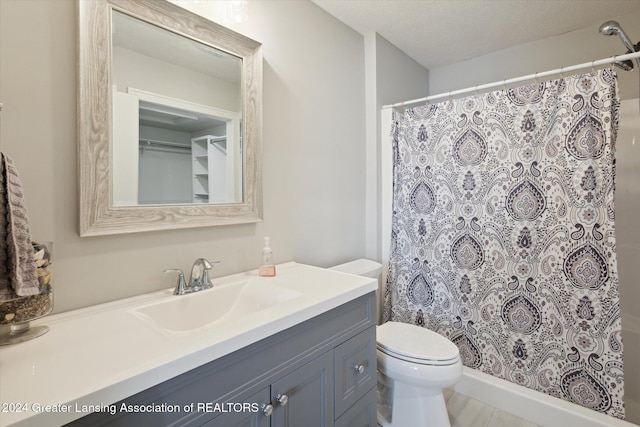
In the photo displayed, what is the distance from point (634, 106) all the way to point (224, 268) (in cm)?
241

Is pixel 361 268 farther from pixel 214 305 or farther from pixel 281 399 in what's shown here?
pixel 281 399

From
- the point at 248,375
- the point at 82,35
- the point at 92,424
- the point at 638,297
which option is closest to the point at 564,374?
the point at 638,297

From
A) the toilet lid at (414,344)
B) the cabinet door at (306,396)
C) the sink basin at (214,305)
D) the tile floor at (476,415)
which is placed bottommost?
the tile floor at (476,415)

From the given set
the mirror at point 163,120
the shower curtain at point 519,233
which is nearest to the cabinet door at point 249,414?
the mirror at point 163,120

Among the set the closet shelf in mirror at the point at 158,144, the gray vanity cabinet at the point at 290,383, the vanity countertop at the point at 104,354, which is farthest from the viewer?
the closet shelf in mirror at the point at 158,144

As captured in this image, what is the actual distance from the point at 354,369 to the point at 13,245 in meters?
1.10

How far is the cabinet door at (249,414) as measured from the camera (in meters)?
0.80

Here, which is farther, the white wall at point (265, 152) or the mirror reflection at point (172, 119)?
the mirror reflection at point (172, 119)

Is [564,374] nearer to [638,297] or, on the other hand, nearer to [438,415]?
[638,297]

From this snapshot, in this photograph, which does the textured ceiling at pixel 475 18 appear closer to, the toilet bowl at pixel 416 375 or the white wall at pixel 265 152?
the white wall at pixel 265 152

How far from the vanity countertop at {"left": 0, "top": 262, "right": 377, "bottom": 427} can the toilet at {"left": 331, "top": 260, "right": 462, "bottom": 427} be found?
621 millimetres

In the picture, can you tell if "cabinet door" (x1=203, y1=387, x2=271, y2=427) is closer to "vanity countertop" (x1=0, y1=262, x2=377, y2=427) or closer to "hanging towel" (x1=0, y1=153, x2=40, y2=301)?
"vanity countertop" (x1=0, y1=262, x2=377, y2=427)

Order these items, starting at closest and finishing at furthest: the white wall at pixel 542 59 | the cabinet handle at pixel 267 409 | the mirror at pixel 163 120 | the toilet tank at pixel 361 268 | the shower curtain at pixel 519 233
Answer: the cabinet handle at pixel 267 409
the mirror at pixel 163 120
the shower curtain at pixel 519 233
the toilet tank at pixel 361 268
the white wall at pixel 542 59

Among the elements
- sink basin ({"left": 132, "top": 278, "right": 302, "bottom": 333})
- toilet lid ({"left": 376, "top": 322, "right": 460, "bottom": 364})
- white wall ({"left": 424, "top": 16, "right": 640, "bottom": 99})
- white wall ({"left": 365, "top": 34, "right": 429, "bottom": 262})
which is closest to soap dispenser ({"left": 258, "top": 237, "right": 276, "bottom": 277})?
sink basin ({"left": 132, "top": 278, "right": 302, "bottom": 333})
